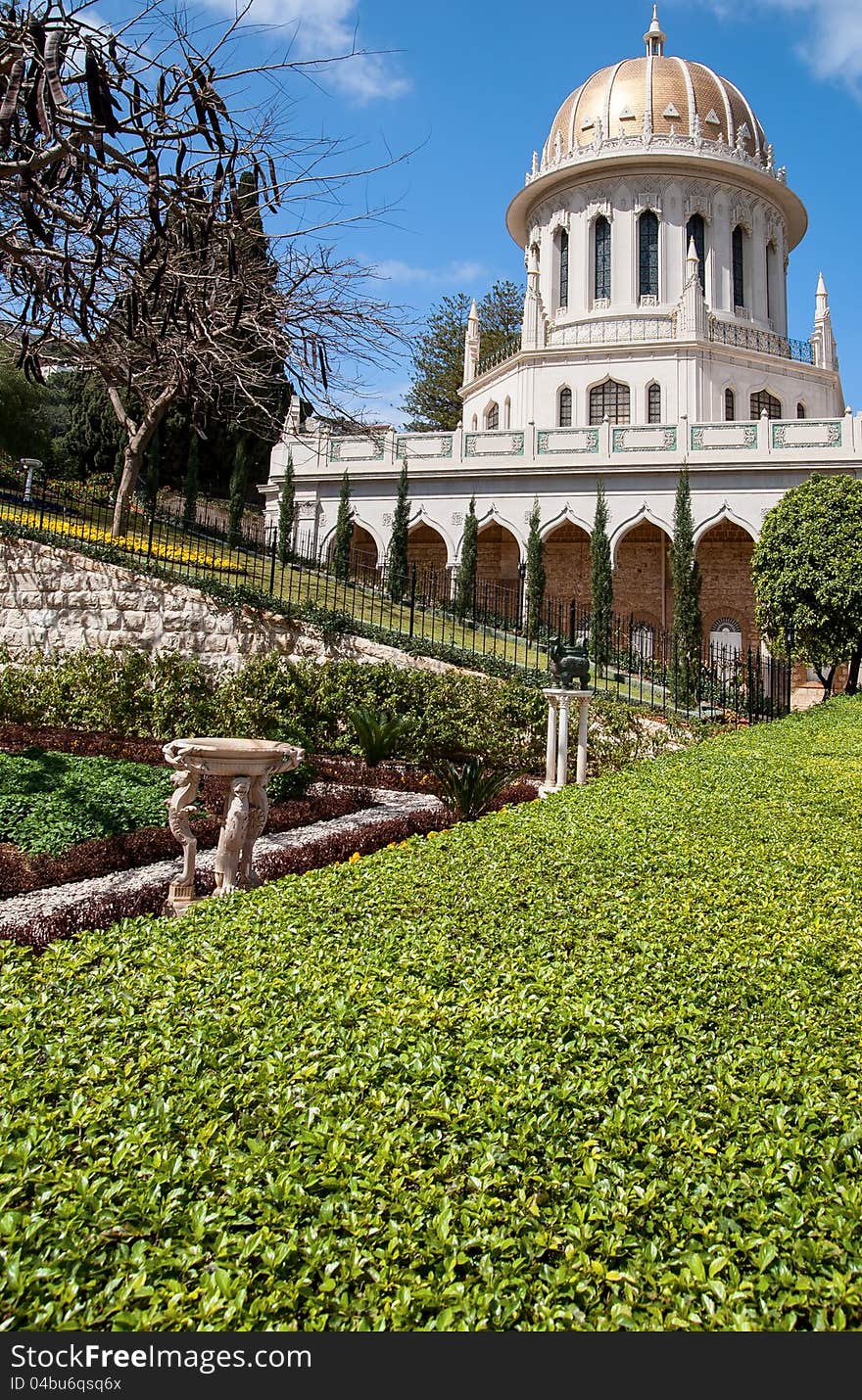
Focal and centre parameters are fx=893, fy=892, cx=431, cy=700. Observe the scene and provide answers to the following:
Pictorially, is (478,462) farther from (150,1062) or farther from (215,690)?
(150,1062)

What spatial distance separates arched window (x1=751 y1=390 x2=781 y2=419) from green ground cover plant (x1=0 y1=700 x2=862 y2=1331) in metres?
31.2

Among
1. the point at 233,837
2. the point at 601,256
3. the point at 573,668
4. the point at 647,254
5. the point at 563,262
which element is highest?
the point at 563,262

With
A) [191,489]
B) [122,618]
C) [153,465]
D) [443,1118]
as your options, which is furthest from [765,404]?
[443,1118]

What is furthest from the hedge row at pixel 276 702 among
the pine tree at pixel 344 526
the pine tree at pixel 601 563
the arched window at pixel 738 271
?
the arched window at pixel 738 271

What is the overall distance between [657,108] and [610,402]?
1166 centimetres

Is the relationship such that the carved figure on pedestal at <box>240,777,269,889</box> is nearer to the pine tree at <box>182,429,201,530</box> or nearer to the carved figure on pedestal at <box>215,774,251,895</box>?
the carved figure on pedestal at <box>215,774,251,895</box>

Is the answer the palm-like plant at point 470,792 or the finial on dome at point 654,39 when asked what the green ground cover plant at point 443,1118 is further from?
the finial on dome at point 654,39

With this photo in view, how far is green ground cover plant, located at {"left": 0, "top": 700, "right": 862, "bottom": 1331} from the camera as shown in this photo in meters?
1.56

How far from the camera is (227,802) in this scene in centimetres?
604

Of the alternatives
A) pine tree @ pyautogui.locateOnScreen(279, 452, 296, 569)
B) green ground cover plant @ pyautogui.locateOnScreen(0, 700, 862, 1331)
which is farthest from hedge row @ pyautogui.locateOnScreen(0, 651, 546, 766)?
pine tree @ pyautogui.locateOnScreen(279, 452, 296, 569)

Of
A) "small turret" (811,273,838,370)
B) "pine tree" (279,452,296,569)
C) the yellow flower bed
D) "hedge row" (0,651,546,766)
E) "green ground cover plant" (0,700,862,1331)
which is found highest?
"small turret" (811,273,838,370)

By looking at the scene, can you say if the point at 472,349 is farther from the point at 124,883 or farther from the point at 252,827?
the point at 252,827

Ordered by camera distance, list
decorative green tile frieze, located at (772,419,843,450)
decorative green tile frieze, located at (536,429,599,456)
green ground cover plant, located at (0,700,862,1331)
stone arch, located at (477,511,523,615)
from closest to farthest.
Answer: green ground cover plant, located at (0,700,862,1331) < decorative green tile frieze, located at (772,419,843,450) < decorative green tile frieze, located at (536,429,599,456) < stone arch, located at (477,511,523,615)

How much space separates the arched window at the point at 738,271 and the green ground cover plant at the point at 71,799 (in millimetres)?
31704
